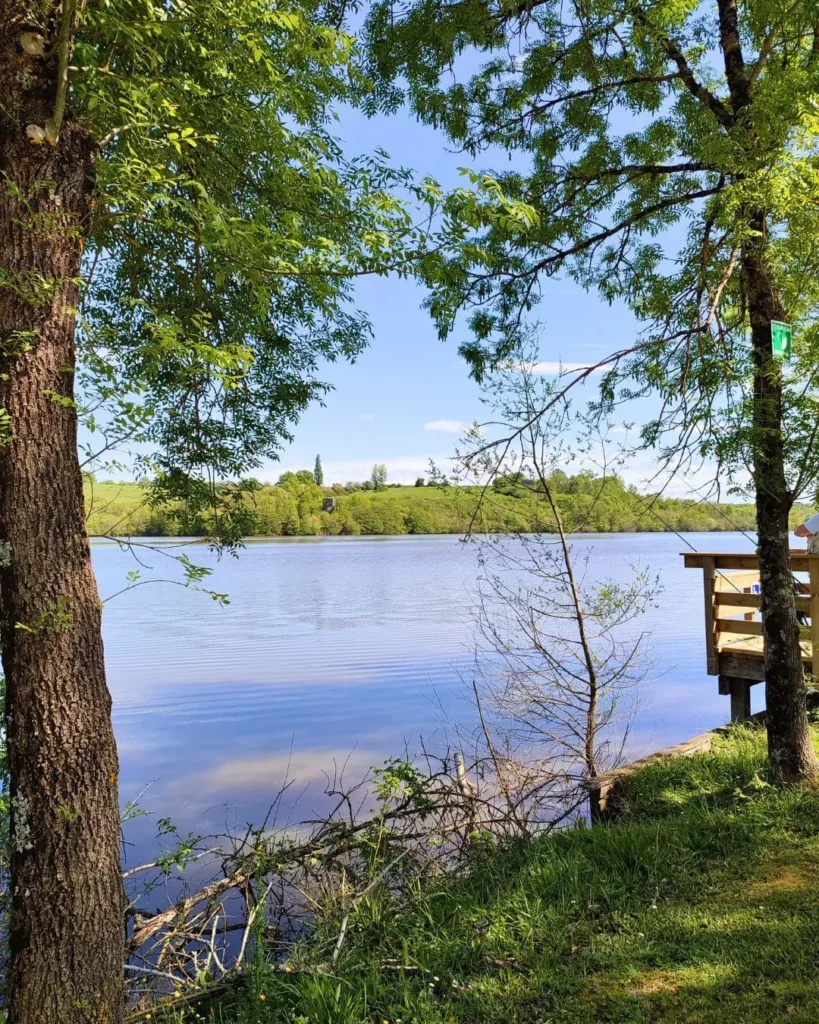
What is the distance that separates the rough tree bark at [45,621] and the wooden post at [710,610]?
21.6 ft

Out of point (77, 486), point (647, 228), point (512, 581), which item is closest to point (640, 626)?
point (512, 581)

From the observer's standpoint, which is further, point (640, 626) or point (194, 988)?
point (640, 626)

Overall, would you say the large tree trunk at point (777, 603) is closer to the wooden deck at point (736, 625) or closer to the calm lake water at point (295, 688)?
the calm lake water at point (295, 688)

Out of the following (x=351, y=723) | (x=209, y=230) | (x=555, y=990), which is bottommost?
(x=351, y=723)

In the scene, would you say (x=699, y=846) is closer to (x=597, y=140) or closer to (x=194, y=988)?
(x=194, y=988)

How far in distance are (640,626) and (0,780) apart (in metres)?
15.4

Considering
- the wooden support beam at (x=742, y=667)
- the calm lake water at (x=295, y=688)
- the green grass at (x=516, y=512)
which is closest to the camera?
the green grass at (x=516, y=512)

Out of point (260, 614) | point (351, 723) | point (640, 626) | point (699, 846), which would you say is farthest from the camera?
point (260, 614)

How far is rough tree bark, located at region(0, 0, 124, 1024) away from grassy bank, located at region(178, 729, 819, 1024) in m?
0.79

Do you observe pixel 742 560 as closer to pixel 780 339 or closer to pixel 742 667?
pixel 742 667

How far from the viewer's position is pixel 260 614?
21.4 m

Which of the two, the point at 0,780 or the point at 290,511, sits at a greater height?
the point at 290,511

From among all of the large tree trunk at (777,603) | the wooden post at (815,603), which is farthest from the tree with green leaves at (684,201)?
the wooden post at (815,603)

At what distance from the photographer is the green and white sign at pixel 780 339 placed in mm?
3883
